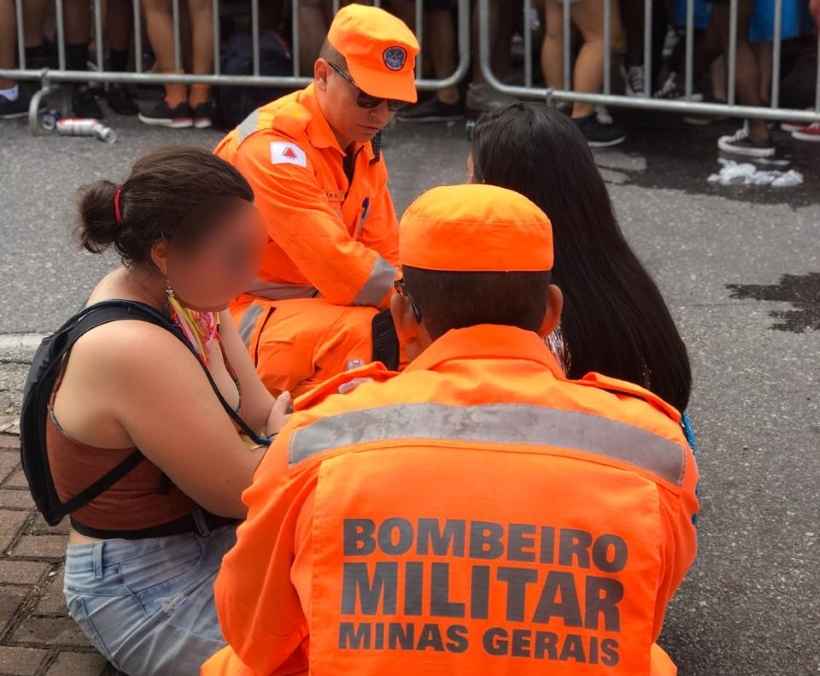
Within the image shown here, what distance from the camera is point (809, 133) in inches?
289

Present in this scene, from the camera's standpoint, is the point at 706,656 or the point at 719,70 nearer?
the point at 706,656

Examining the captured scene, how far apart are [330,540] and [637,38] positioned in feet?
22.1

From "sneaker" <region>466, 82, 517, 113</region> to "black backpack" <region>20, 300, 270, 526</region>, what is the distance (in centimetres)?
524

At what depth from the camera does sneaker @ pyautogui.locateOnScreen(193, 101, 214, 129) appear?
24.7 feet

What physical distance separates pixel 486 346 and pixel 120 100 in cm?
645

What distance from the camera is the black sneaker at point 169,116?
7570mm

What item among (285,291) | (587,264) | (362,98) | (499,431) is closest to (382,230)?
(285,291)

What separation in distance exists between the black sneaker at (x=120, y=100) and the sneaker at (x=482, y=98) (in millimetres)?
1928

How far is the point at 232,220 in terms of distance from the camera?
105 inches

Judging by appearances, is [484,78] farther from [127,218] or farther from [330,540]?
[330,540]

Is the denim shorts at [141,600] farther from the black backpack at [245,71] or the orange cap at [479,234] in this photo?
the black backpack at [245,71]

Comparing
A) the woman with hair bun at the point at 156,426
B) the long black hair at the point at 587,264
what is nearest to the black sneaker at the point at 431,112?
the long black hair at the point at 587,264

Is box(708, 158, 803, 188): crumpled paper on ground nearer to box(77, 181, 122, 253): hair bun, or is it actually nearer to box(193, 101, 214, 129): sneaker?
box(193, 101, 214, 129): sneaker

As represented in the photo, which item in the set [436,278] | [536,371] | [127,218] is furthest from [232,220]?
[536,371]
